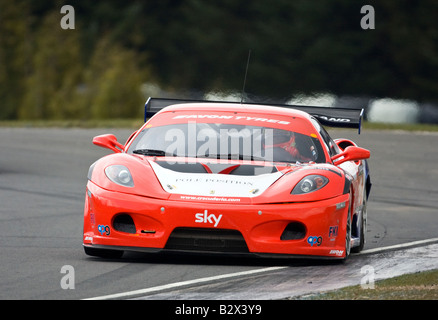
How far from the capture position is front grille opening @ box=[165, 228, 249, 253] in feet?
26.2

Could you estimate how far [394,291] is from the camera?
268 inches

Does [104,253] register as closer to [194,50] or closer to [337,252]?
[337,252]

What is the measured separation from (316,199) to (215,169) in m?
0.86

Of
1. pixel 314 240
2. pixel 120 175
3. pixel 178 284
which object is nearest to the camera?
pixel 178 284

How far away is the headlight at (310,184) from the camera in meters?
8.14

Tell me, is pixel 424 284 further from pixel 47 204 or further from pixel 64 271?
pixel 47 204

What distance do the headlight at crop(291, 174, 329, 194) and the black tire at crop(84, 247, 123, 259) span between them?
1465 mm

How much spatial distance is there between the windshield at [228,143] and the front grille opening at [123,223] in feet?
2.88

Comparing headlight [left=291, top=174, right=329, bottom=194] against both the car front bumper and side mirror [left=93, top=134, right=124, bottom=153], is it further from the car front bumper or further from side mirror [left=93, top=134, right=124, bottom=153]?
side mirror [left=93, top=134, right=124, bottom=153]

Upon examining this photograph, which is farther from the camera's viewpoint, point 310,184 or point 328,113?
point 328,113

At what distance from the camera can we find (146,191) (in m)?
8.10

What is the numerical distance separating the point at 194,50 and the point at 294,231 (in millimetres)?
44824

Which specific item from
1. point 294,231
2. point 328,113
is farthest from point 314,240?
point 328,113

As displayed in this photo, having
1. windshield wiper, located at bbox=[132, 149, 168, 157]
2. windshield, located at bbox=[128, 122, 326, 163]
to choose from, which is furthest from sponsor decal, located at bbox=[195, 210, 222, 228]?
windshield wiper, located at bbox=[132, 149, 168, 157]
